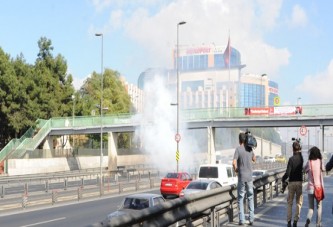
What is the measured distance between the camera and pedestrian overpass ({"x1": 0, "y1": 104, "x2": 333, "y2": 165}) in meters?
50.2

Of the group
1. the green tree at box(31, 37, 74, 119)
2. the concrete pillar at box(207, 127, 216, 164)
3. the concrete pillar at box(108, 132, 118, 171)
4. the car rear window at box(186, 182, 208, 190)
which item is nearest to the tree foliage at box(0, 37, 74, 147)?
the green tree at box(31, 37, 74, 119)

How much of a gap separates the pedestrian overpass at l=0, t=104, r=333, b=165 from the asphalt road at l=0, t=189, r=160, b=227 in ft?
87.4

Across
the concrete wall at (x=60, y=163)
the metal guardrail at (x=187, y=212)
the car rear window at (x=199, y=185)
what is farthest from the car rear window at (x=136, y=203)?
the concrete wall at (x=60, y=163)

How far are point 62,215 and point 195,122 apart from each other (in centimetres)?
3647

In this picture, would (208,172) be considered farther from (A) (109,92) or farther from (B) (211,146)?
(A) (109,92)

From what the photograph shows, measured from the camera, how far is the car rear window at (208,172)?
1008 inches

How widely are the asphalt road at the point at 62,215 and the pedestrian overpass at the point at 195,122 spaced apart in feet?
87.4

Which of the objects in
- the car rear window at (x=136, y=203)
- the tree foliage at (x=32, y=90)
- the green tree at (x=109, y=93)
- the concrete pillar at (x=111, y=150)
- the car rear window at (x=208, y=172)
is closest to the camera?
the car rear window at (x=136, y=203)

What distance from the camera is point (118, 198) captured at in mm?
30750

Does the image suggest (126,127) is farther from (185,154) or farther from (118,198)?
(118,198)

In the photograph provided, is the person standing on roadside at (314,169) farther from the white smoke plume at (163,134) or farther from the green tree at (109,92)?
the green tree at (109,92)

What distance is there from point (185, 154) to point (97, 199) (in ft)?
134

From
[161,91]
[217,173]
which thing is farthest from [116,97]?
[217,173]

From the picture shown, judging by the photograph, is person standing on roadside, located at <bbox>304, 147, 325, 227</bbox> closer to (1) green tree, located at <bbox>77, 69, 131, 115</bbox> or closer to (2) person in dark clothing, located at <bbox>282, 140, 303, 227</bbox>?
(2) person in dark clothing, located at <bbox>282, 140, 303, 227</bbox>
